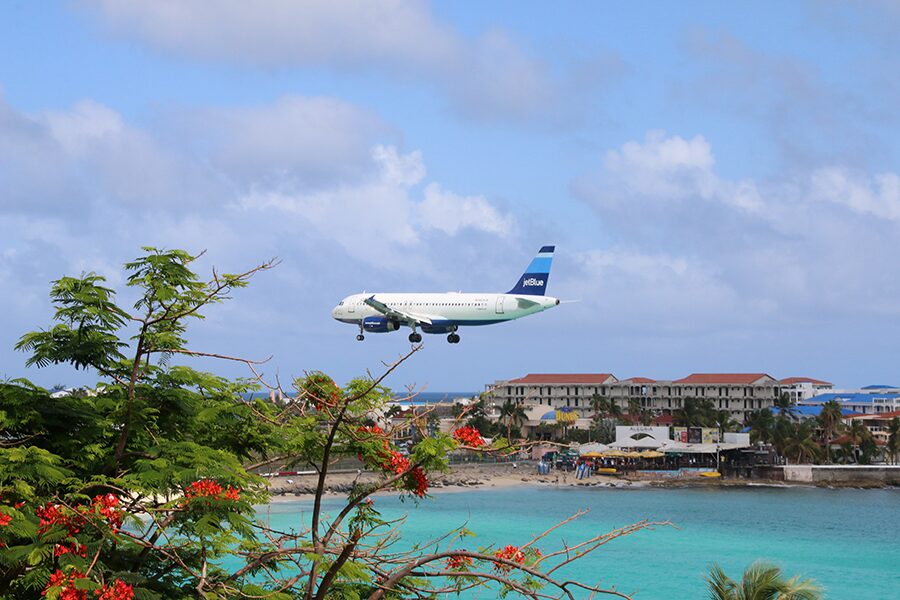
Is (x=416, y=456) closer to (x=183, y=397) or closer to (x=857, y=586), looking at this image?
(x=183, y=397)

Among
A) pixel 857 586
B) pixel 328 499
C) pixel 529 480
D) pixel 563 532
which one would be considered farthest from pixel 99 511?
pixel 529 480

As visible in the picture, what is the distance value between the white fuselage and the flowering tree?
34874mm

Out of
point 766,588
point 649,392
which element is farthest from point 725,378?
point 766,588

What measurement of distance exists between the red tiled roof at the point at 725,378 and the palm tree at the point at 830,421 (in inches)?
467

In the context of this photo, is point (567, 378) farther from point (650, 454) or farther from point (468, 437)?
point (468, 437)

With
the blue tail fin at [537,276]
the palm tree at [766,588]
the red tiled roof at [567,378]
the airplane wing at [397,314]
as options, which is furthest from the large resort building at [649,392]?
the palm tree at [766,588]

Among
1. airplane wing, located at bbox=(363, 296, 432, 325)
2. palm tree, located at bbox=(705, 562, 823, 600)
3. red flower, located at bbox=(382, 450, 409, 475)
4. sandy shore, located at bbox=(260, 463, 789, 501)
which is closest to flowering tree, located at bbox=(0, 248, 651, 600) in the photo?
red flower, located at bbox=(382, 450, 409, 475)

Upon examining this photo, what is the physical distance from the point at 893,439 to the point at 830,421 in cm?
517

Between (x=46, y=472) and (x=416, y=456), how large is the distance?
3115 mm

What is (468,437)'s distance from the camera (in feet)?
24.3

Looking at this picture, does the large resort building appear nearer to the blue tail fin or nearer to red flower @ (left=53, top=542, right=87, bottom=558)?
the blue tail fin

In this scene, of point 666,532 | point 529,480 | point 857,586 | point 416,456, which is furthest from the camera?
point 529,480

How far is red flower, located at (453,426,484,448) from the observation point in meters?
7.32

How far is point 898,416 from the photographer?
95.8m
